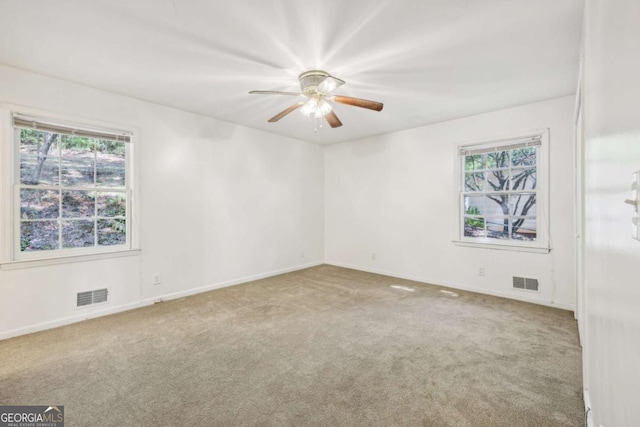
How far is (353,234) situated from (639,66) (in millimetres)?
5055

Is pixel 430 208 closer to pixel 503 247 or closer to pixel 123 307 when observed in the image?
pixel 503 247

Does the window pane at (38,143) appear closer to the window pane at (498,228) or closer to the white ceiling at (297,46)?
the white ceiling at (297,46)

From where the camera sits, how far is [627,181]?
28.5 inches

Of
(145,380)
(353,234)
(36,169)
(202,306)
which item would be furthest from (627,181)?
(353,234)

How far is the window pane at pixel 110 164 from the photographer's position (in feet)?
11.0

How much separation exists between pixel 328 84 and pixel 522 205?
310 centimetres

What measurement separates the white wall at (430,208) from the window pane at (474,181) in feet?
0.74

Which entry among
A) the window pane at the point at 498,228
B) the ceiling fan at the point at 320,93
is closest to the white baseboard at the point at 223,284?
the ceiling fan at the point at 320,93

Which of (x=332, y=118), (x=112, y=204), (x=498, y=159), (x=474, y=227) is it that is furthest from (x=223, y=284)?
(x=498, y=159)

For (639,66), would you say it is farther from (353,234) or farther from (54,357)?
(353,234)

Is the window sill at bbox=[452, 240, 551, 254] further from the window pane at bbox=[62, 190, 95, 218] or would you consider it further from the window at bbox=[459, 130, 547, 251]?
the window pane at bbox=[62, 190, 95, 218]

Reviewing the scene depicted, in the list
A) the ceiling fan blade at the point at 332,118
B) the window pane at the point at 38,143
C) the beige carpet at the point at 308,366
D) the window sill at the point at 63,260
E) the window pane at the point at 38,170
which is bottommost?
the beige carpet at the point at 308,366

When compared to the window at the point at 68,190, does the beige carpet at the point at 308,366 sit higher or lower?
lower

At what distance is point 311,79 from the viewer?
2736mm
